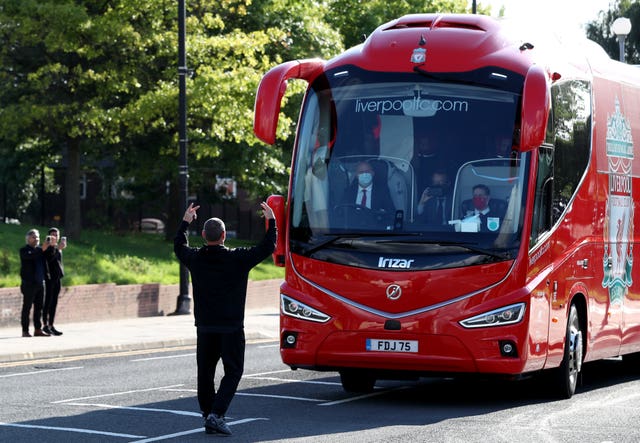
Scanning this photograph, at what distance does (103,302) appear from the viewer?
2844cm

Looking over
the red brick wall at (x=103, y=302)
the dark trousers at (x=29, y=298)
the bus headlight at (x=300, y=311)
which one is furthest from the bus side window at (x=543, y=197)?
the red brick wall at (x=103, y=302)

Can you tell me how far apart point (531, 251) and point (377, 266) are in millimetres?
1448

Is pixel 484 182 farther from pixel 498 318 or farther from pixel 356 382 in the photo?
pixel 356 382

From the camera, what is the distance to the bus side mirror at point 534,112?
40.9 feet

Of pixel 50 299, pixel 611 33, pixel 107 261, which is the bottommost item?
pixel 107 261

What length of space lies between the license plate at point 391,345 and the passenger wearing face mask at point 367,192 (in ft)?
4.07

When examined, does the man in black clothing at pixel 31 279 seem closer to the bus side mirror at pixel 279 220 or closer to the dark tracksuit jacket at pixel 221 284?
the bus side mirror at pixel 279 220

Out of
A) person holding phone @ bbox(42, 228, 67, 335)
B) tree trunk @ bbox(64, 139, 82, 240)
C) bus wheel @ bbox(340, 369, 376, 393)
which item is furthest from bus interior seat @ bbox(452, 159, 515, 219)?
tree trunk @ bbox(64, 139, 82, 240)

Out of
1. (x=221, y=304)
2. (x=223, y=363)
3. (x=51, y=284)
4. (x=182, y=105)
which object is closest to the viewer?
(x=223, y=363)

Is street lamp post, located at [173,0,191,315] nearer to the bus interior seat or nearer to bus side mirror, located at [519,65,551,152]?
the bus interior seat

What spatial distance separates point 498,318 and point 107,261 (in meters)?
19.2

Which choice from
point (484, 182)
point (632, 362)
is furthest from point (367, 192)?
point (632, 362)

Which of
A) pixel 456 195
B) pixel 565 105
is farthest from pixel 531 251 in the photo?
pixel 565 105

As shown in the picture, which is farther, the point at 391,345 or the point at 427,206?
the point at 427,206
